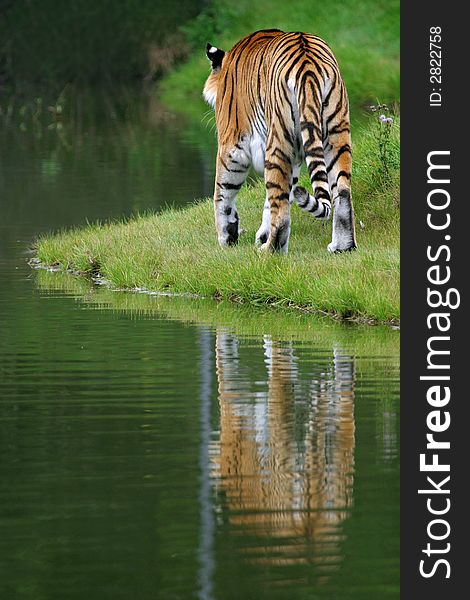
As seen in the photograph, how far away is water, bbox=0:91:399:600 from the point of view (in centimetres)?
639

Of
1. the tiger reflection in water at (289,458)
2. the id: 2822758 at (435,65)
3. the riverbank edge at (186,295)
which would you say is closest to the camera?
the tiger reflection in water at (289,458)

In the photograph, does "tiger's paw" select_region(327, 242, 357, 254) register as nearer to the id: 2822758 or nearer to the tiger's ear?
the id: 2822758

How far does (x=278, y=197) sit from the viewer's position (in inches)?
571

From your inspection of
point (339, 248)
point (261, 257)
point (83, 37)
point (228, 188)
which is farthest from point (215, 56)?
point (83, 37)

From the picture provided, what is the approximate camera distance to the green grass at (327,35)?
40781mm

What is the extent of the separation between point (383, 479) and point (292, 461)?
1.67ft

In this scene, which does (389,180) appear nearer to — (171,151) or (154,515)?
(154,515)

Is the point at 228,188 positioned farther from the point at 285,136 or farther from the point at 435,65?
the point at 435,65

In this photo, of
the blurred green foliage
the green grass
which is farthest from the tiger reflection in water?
the blurred green foliage

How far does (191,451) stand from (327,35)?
4117 cm

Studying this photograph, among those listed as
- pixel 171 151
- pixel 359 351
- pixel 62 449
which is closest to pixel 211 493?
pixel 62 449

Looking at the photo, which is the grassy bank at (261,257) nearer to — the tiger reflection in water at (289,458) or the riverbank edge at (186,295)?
the riverbank edge at (186,295)

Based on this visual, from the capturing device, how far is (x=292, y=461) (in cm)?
801

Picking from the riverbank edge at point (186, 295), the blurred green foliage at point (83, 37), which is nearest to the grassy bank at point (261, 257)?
the riverbank edge at point (186, 295)
